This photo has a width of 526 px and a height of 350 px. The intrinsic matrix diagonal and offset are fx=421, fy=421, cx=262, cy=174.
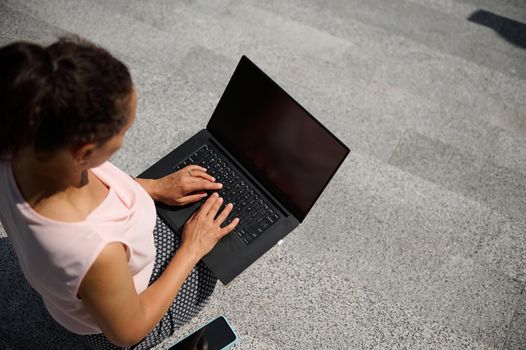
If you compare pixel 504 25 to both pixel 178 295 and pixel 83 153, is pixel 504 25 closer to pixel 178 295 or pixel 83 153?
pixel 178 295

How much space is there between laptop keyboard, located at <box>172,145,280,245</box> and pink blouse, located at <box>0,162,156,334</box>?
0.37 m

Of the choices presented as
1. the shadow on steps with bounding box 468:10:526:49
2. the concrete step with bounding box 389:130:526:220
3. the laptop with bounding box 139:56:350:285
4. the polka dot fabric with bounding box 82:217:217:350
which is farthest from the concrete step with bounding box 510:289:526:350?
the shadow on steps with bounding box 468:10:526:49

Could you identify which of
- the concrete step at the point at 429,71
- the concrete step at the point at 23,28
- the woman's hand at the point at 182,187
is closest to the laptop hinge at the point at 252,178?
the woman's hand at the point at 182,187

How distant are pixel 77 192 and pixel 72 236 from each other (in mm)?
126

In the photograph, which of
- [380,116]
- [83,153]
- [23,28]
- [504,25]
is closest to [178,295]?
[83,153]

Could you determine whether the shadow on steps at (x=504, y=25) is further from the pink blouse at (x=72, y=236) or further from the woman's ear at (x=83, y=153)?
the woman's ear at (x=83, y=153)

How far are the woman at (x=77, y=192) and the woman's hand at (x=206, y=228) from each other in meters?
0.05

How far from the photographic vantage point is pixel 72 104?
0.81 metres

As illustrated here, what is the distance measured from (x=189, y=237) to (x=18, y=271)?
1031mm

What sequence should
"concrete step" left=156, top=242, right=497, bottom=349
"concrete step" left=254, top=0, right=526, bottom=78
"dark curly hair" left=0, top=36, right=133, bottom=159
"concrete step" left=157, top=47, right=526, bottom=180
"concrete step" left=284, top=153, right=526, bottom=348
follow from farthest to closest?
"concrete step" left=254, top=0, right=526, bottom=78
"concrete step" left=157, top=47, right=526, bottom=180
"concrete step" left=284, top=153, right=526, bottom=348
"concrete step" left=156, top=242, right=497, bottom=349
"dark curly hair" left=0, top=36, right=133, bottom=159

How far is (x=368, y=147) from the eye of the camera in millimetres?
2395

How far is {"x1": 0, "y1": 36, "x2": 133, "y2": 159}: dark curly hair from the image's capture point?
0.79 metres

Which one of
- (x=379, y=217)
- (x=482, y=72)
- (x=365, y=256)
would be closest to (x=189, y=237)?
(x=365, y=256)

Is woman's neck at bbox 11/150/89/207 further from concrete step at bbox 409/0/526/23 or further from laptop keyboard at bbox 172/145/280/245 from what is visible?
concrete step at bbox 409/0/526/23
